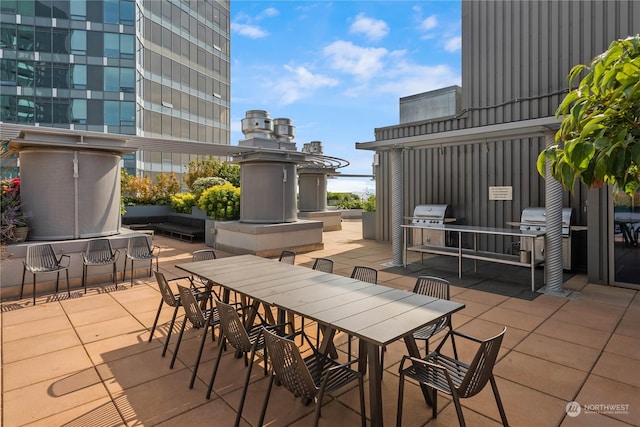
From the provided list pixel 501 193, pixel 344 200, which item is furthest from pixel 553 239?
pixel 344 200

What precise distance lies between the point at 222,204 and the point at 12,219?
5464mm

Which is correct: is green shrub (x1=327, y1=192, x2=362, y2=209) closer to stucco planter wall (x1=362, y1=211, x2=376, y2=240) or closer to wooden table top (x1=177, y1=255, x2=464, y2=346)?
stucco planter wall (x1=362, y1=211, x2=376, y2=240)

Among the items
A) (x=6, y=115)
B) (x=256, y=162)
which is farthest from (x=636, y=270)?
(x=6, y=115)

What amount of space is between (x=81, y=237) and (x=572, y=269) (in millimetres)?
9623

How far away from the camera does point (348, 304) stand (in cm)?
268

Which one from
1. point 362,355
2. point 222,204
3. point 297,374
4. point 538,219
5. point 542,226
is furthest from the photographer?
point 222,204

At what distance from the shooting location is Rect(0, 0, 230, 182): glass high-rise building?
2442 cm

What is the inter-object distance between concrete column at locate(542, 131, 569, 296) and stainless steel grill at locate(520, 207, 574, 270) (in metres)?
1.11

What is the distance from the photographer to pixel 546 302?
5074 mm

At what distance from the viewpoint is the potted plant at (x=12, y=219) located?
5.41 meters

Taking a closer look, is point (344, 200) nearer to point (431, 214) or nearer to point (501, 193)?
point (431, 214)

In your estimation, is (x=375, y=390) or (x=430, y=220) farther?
(x=430, y=220)

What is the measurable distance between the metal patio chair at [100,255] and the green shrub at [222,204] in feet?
14.2

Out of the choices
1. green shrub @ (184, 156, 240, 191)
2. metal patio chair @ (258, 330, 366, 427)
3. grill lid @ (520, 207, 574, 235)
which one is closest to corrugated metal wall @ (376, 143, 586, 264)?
grill lid @ (520, 207, 574, 235)
